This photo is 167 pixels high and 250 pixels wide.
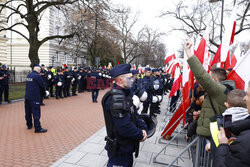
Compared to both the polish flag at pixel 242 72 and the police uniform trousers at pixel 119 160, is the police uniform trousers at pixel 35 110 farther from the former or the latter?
the polish flag at pixel 242 72

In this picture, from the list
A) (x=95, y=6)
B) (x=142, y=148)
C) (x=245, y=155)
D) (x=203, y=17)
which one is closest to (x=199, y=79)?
(x=245, y=155)

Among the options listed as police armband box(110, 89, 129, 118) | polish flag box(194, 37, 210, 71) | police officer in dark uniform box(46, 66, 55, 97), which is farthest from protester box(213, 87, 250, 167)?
police officer in dark uniform box(46, 66, 55, 97)

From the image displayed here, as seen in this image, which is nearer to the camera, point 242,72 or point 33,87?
point 242,72

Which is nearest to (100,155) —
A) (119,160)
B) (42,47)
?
(119,160)

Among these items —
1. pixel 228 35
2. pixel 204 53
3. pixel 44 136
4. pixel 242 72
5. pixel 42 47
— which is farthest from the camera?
pixel 42 47

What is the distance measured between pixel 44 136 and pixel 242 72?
558 centimetres

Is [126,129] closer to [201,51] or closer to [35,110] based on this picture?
[201,51]

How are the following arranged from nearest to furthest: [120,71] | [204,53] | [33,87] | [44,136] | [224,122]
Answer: [224,122] < [120,71] < [204,53] < [44,136] < [33,87]

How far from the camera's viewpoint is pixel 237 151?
4.97 ft

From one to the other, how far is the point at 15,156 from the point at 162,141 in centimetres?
396

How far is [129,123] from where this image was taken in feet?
7.71

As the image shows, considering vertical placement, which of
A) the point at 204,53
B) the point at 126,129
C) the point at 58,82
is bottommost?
the point at 58,82

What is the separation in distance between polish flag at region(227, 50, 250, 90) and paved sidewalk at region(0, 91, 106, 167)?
4.11 meters

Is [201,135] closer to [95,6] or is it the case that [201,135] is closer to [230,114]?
[230,114]
